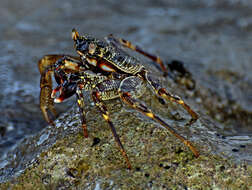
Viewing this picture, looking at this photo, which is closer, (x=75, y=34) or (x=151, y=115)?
(x=151, y=115)

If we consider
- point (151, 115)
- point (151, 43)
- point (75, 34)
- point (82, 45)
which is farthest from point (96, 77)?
point (151, 43)

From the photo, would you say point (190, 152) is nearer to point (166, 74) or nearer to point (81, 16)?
point (166, 74)

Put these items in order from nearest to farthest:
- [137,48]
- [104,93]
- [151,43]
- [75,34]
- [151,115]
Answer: [151,115]
[104,93]
[75,34]
[137,48]
[151,43]

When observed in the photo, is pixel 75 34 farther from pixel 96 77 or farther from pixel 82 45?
pixel 96 77

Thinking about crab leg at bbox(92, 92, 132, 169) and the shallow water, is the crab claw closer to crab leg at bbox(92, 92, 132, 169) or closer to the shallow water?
crab leg at bbox(92, 92, 132, 169)

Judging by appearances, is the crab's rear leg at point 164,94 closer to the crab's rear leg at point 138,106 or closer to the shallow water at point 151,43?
the crab's rear leg at point 138,106

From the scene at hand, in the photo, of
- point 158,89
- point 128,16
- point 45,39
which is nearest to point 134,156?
point 158,89

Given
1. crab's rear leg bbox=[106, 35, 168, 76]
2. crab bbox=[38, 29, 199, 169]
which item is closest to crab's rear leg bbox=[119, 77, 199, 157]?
crab bbox=[38, 29, 199, 169]
